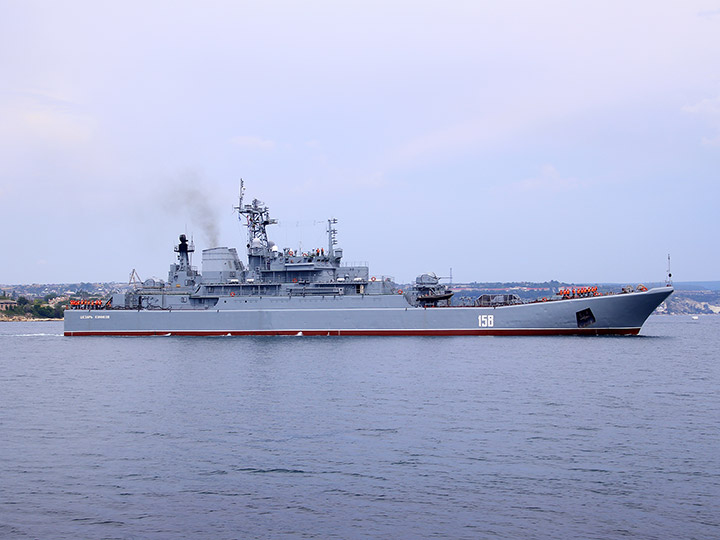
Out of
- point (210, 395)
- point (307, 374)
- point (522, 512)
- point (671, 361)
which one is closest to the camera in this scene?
point (522, 512)

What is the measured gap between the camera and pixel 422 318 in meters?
52.5

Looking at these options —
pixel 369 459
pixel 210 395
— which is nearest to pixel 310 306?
pixel 210 395

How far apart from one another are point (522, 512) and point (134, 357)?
34.7 metres

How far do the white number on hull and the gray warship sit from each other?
8cm

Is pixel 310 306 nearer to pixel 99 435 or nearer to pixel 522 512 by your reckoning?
pixel 99 435

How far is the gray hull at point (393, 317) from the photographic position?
167ft

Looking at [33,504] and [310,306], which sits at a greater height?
[310,306]

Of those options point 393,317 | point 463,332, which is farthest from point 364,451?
point 463,332

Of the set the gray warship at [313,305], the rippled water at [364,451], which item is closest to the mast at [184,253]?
the gray warship at [313,305]

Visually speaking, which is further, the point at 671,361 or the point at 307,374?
the point at 671,361

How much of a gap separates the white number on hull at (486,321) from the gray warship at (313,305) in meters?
0.08

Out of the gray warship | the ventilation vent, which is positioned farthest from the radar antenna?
the ventilation vent

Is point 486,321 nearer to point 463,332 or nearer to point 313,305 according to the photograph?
point 463,332

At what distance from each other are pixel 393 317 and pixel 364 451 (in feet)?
111
